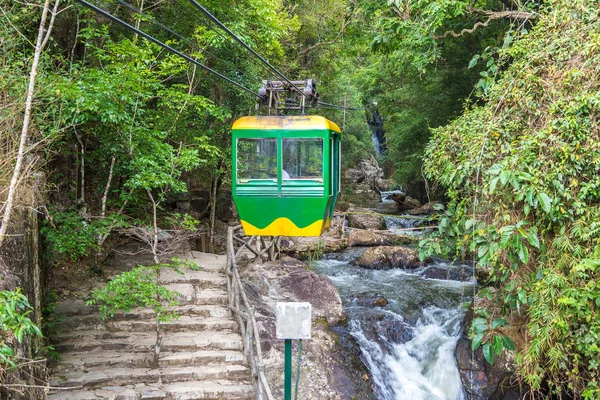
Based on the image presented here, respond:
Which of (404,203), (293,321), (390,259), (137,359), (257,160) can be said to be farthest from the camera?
(404,203)

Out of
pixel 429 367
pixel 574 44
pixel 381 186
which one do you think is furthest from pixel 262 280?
pixel 381 186

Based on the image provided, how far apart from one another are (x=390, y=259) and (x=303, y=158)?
890cm

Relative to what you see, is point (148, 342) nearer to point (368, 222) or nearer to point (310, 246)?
point (310, 246)

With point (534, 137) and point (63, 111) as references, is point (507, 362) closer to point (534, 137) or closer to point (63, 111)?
point (534, 137)

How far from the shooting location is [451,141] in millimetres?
7148

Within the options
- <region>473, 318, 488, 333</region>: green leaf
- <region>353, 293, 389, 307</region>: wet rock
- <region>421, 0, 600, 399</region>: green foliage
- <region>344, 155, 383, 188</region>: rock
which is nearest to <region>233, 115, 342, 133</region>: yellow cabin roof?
<region>421, 0, 600, 399</region>: green foliage

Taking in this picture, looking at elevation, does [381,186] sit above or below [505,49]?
below

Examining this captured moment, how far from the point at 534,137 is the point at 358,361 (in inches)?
222

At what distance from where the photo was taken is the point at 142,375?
24.7ft

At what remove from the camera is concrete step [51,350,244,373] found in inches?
299

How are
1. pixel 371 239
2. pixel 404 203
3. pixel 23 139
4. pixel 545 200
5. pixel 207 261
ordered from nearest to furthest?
pixel 23 139 < pixel 545 200 < pixel 207 261 < pixel 371 239 < pixel 404 203

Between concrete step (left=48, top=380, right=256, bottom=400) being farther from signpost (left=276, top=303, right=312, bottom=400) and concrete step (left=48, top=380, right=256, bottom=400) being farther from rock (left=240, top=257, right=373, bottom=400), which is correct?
signpost (left=276, top=303, right=312, bottom=400)

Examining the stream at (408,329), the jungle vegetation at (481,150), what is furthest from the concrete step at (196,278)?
the stream at (408,329)

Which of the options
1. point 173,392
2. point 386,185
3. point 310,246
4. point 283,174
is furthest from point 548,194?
point 386,185
